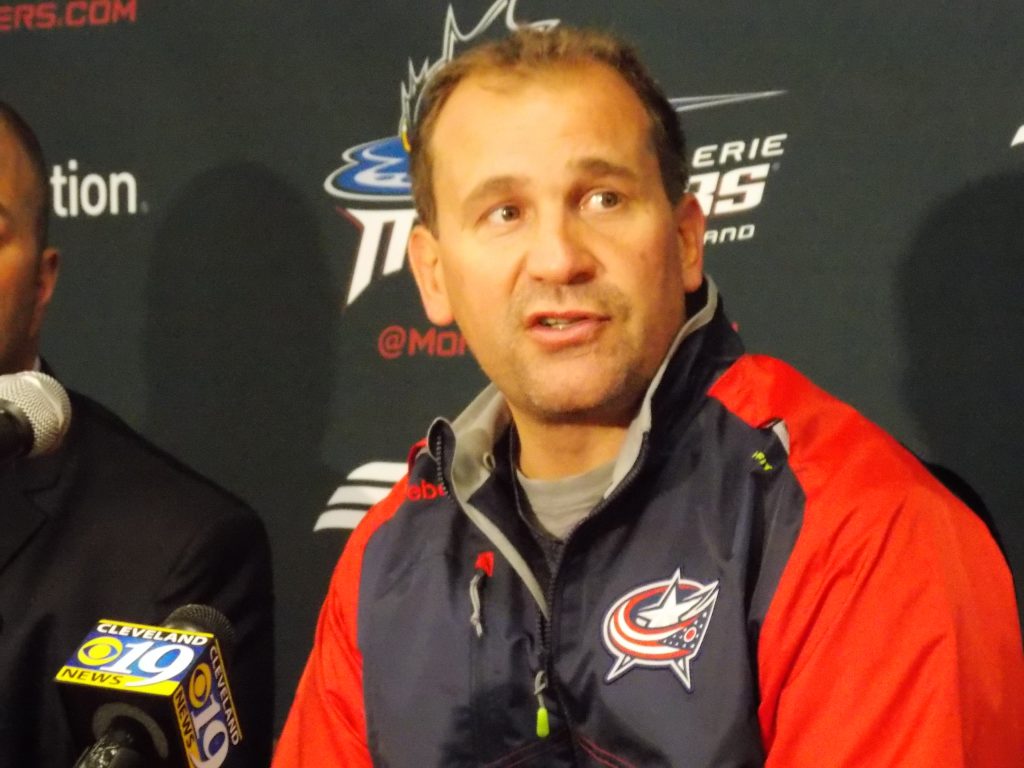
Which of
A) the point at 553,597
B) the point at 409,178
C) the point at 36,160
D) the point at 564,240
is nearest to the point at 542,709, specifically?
the point at 553,597

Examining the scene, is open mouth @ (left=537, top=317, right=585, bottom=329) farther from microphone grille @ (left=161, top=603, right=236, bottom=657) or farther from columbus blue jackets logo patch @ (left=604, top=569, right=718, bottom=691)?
microphone grille @ (left=161, top=603, right=236, bottom=657)

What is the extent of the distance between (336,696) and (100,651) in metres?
0.49

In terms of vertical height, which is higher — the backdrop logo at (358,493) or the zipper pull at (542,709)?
the zipper pull at (542,709)

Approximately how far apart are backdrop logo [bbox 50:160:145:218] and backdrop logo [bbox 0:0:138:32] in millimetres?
257

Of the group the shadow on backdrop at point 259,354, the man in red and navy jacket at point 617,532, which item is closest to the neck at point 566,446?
the man in red and navy jacket at point 617,532

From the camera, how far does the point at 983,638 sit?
0.92m

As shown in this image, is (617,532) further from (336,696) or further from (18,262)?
(18,262)

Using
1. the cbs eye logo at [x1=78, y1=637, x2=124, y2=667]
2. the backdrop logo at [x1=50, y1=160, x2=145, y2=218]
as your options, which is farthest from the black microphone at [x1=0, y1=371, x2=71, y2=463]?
the backdrop logo at [x1=50, y1=160, x2=145, y2=218]

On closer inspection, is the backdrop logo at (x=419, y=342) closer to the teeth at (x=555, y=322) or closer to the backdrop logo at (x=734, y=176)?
the backdrop logo at (x=734, y=176)

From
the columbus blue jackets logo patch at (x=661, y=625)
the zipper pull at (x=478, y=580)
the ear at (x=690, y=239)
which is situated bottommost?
the zipper pull at (x=478, y=580)

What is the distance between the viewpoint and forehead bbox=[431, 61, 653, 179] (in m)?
1.16

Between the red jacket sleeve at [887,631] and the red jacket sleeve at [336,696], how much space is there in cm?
50

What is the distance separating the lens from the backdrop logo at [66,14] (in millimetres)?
2033

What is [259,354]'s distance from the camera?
6.47ft
